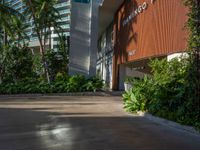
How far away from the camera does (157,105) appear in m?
12.4

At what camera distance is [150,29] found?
21250 mm

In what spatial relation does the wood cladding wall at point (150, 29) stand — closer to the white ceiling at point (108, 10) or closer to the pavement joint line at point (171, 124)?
the white ceiling at point (108, 10)

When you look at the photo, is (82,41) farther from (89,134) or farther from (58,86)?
(89,134)

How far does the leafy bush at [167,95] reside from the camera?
422 inches

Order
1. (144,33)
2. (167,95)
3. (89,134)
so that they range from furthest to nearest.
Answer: (144,33) < (167,95) < (89,134)

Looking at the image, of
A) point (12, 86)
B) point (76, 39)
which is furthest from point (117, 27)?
point (12, 86)

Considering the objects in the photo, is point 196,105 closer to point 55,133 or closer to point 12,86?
point 55,133

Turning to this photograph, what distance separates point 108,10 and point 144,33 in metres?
12.7

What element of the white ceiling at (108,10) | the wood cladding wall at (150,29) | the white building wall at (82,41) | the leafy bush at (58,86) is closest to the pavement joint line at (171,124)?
the wood cladding wall at (150,29)

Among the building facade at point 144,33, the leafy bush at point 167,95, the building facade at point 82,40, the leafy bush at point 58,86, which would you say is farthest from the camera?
the building facade at point 82,40

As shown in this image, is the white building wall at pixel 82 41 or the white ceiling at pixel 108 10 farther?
the white ceiling at pixel 108 10

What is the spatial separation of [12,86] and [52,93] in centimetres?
309

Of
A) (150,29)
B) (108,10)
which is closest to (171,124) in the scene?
(150,29)

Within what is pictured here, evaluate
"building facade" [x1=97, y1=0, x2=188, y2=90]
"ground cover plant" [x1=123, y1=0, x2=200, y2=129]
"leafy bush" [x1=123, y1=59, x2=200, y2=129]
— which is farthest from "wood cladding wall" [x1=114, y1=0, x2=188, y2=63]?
"leafy bush" [x1=123, y1=59, x2=200, y2=129]
